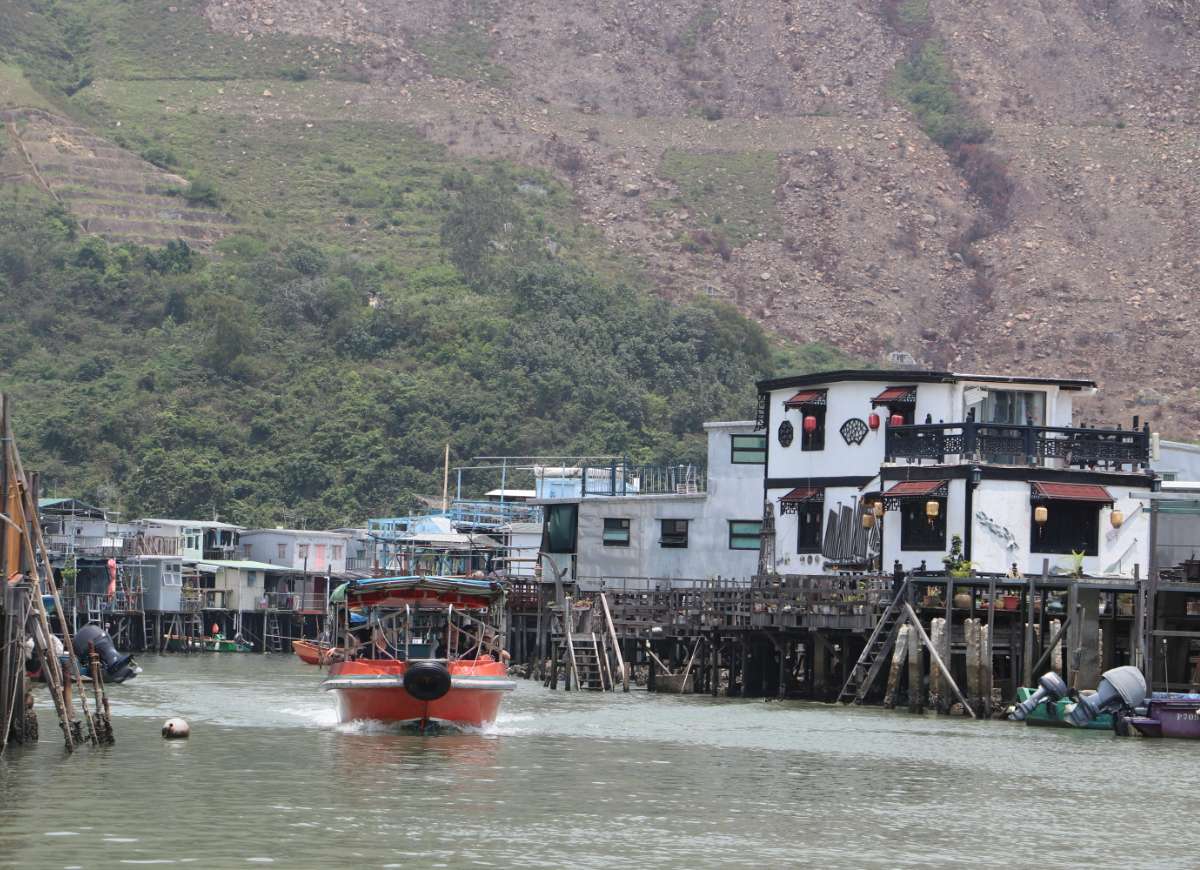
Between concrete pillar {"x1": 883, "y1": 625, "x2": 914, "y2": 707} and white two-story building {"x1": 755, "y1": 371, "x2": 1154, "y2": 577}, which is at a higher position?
white two-story building {"x1": 755, "y1": 371, "x2": 1154, "y2": 577}

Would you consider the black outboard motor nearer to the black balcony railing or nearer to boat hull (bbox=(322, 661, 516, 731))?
boat hull (bbox=(322, 661, 516, 731))

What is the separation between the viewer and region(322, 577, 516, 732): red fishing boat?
52219 mm

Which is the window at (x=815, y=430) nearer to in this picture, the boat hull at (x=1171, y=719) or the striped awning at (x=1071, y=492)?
the striped awning at (x=1071, y=492)

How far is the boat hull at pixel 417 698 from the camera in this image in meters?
52.3

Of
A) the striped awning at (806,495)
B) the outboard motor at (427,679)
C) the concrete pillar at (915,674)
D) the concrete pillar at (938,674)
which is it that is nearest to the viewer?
the outboard motor at (427,679)

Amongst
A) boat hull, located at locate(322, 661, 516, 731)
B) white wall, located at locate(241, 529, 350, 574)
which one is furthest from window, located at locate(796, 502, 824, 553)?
white wall, located at locate(241, 529, 350, 574)

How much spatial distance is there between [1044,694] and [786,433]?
1847 cm

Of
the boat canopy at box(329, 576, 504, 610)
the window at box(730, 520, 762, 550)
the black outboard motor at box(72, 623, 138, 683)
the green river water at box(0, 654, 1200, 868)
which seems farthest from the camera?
the window at box(730, 520, 762, 550)

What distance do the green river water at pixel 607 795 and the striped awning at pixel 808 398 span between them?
15.3 metres

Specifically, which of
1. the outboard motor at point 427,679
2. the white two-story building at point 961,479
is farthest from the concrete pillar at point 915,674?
the outboard motor at point 427,679

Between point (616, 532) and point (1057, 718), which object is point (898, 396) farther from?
point (616, 532)

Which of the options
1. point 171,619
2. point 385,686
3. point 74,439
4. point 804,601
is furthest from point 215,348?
point 385,686

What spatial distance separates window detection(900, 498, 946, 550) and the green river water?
790 cm

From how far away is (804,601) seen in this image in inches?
2571
